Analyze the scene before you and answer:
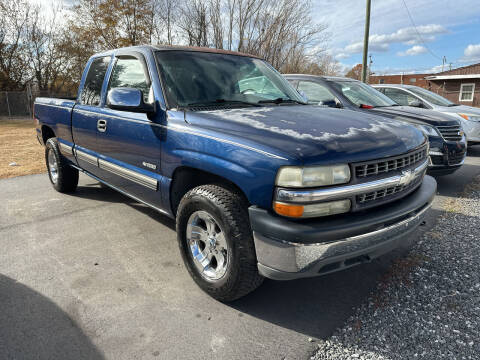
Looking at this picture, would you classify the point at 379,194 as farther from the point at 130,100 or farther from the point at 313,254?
the point at 130,100

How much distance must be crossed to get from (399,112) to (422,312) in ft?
13.0

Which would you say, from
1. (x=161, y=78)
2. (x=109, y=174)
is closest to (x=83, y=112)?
(x=109, y=174)

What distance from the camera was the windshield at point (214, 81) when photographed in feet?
9.49

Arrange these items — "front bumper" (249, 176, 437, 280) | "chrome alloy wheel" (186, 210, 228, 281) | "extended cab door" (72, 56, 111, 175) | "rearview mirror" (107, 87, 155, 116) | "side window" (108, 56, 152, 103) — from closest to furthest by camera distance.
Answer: "front bumper" (249, 176, 437, 280) → "chrome alloy wheel" (186, 210, 228, 281) → "rearview mirror" (107, 87, 155, 116) → "side window" (108, 56, 152, 103) → "extended cab door" (72, 56, 111, 175)

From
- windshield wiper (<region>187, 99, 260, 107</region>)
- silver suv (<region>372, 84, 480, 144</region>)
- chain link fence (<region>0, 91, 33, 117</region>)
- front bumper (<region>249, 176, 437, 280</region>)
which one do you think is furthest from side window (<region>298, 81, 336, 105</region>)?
chain link fence (<region>0, 91, 33, 117</region>)

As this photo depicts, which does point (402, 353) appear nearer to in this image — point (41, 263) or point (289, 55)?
point (41, 263)

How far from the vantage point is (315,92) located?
237 inches

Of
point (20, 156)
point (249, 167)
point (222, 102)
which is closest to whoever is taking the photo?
point (249, 167)

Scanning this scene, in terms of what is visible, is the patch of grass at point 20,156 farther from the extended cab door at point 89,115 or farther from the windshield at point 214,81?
the windshield at point 214,81

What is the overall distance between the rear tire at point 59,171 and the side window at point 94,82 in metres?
1.09

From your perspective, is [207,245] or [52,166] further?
[52,166]

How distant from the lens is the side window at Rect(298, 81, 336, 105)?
5.87 metres

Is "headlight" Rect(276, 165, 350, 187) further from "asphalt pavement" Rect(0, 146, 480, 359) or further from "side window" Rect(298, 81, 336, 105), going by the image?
"side window" Rect(298, 81, 336, 105)

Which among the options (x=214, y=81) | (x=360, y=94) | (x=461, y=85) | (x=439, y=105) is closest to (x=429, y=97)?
(x=439, y=105)
